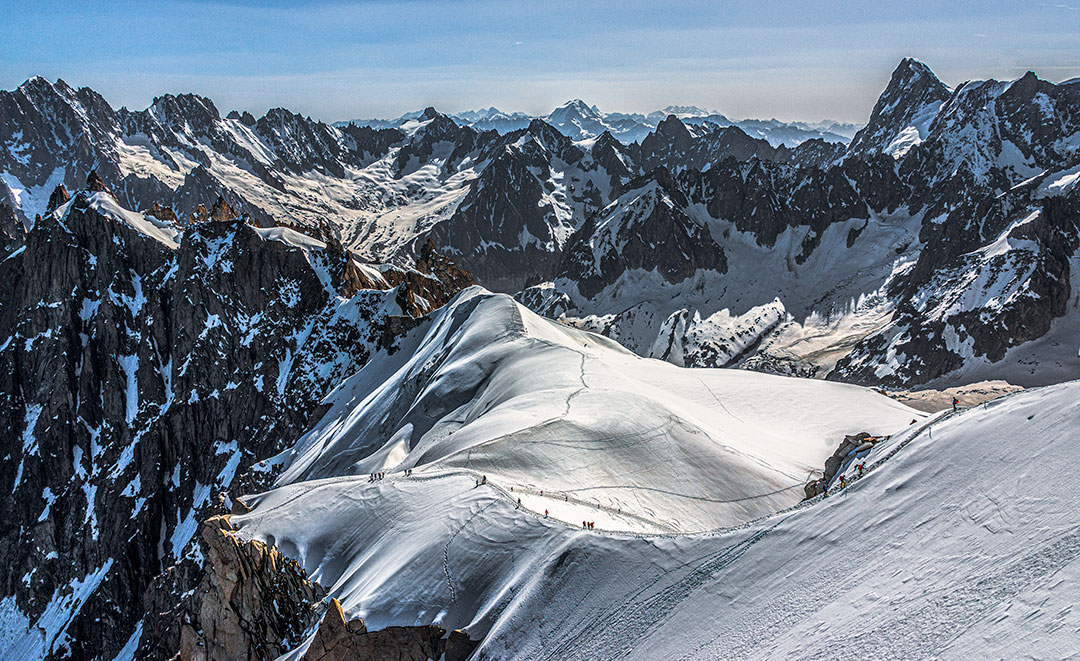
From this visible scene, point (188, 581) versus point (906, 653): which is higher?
point (906, 653)

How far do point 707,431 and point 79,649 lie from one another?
108329 millimetres

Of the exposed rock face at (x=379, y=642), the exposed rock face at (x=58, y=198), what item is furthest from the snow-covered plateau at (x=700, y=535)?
the exposed rock face at (x=58, y=198)

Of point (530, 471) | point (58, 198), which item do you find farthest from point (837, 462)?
point (58, 198)

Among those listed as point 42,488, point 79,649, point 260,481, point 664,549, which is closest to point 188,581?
point 260,481

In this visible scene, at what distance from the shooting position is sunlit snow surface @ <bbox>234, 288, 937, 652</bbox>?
3059 centimetres

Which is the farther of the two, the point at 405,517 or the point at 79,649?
the point at 79,649

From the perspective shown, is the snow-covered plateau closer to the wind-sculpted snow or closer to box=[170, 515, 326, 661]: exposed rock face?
the wind-sculpted snow

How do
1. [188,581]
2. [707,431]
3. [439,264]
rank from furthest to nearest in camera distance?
[439,264], [188,581], [707,431]

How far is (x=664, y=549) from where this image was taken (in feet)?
91.6

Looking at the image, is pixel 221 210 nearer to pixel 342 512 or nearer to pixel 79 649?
pixel 79 649

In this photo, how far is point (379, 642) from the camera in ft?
95.3

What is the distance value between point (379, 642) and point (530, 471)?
14.1m

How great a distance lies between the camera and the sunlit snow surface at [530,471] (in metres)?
30.6

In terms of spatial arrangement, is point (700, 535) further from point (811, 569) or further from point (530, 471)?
point (530, 471)
